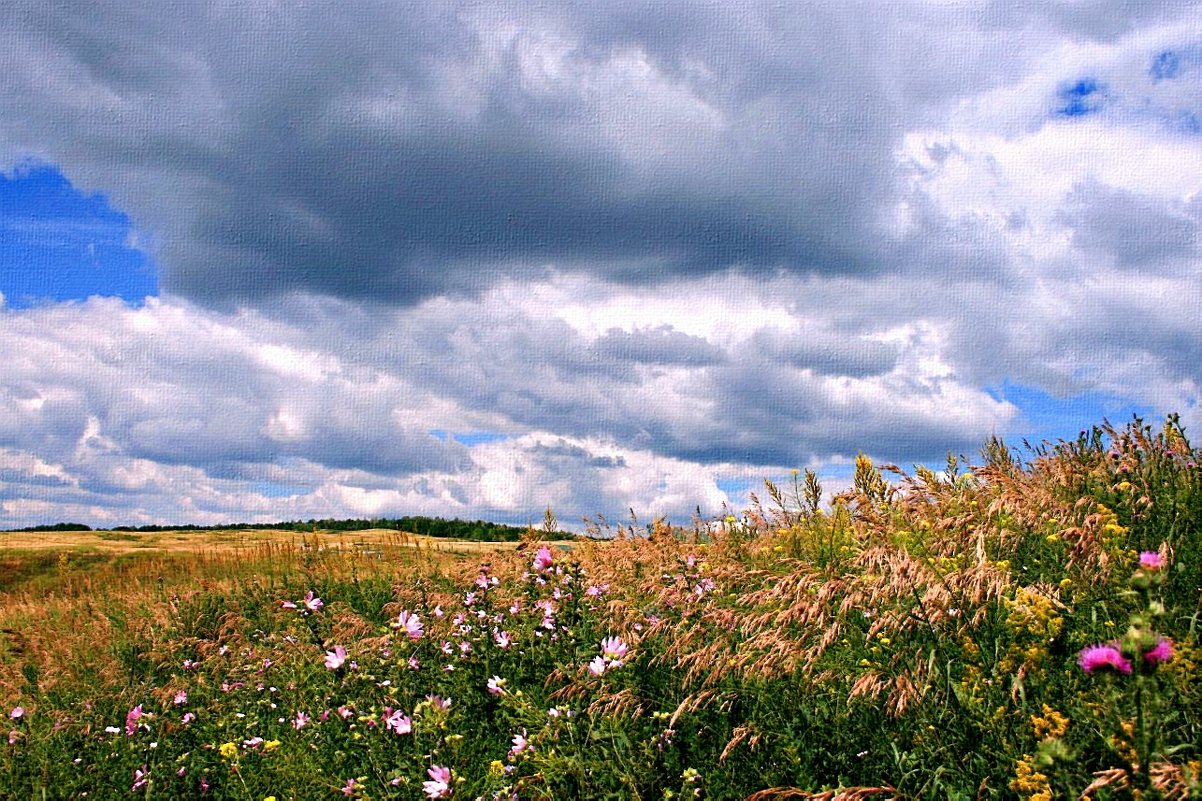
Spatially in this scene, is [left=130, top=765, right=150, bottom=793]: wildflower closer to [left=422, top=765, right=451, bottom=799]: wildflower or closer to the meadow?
the meadow

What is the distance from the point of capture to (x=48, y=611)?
1238 centimetres

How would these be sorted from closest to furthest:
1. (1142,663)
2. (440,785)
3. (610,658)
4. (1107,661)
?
1. (1142,663)
2. (1107,661)
3. (440,785)
4. (610,658)

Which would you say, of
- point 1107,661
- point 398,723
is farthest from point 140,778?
point 1107,661

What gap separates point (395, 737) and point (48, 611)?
11714mm

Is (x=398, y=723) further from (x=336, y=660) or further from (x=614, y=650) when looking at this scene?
(x=614, y=650)

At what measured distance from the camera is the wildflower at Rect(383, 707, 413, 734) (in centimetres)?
351

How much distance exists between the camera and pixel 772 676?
342cm

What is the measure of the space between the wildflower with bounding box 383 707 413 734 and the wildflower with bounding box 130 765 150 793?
2.01m

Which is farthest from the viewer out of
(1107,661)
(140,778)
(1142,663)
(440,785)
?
(140,778)

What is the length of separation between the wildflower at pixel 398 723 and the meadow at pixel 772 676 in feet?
0.06

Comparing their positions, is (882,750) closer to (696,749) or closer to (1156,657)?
(696,749)

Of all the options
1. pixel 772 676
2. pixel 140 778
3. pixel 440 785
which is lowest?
pixel 140 778

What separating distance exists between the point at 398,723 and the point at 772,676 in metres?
1.66

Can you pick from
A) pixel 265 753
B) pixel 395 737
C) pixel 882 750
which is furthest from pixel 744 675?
pixel 265 753
